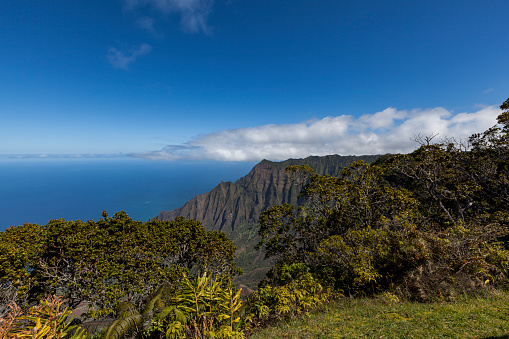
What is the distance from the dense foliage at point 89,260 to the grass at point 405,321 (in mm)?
4323

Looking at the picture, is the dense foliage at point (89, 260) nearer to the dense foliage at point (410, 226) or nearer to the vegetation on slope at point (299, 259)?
the vegetation on slope at point (299, 259)

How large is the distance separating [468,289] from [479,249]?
1.49 meters

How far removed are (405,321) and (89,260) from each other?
1381 centimetres

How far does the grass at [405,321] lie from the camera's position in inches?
184

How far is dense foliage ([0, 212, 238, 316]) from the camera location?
9.13 m

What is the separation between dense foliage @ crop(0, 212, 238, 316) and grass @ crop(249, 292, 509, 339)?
4323 millimetres

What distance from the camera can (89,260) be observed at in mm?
10328

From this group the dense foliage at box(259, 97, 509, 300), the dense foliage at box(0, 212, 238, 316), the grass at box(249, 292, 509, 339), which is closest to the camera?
the grass at box(249, 292, 509, 339)

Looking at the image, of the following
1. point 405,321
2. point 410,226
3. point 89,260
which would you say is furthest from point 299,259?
point 89,260

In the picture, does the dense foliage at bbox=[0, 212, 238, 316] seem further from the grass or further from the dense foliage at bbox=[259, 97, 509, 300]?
the dense foliage at bbox=[259, 97, 509, 300]

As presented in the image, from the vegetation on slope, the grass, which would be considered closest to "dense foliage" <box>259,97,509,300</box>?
the vegetation on slope

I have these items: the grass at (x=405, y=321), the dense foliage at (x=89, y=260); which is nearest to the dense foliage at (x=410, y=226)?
the grass at (x=405, y=321)

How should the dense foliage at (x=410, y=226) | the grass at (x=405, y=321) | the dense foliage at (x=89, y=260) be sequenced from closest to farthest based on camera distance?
the grass at (x=405, y=321)
the dense foliage at (x=410, y=226)
the dense foliage at (x=89, y=260)

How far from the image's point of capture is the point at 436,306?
604 centimetres
